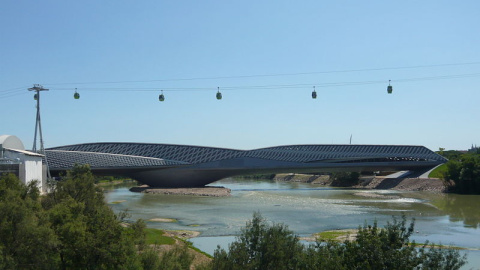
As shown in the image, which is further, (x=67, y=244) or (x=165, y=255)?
(x=165, y=255)

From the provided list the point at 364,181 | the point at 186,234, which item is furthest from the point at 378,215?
the point at 364,181

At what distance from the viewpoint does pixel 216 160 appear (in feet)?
258

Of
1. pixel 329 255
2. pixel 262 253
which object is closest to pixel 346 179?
pixel 329 255

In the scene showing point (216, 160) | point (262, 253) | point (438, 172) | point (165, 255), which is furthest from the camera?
point (438, 172)

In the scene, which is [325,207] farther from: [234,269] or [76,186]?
[234,269]

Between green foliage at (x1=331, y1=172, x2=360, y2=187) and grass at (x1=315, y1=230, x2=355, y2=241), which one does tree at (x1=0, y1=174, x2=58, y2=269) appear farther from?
green foliage at (x1=331, y1=172, x2=360, y2=187)

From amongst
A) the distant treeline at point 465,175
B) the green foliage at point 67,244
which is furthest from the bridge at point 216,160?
the green foliage at point 67,244

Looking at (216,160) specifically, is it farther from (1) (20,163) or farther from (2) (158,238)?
(2) (158,238)

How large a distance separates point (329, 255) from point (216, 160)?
66.4 meters

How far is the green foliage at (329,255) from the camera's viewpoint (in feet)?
39.8

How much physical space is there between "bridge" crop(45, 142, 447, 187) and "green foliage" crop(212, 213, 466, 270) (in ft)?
208

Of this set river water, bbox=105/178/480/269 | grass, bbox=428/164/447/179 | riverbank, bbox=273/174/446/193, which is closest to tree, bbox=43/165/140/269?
river water, bbox=105/178/480/269

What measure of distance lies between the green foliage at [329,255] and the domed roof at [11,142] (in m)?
42.3

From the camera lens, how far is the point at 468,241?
27547 millimetres
